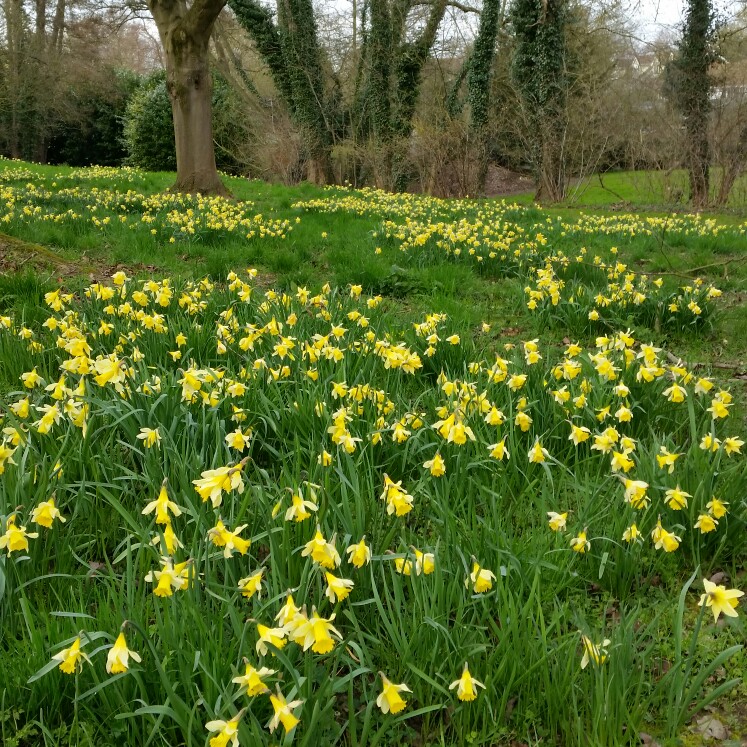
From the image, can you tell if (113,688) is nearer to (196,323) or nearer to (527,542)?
(527,542)

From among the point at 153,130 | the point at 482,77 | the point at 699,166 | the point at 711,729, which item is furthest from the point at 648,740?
the point at 153,130

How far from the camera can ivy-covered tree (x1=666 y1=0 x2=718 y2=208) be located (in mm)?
15555

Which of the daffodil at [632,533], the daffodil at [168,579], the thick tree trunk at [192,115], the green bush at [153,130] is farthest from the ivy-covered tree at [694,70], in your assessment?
the daffodil at [168,579]

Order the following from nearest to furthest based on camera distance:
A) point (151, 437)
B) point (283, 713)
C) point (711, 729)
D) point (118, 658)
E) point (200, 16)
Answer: point (283, 713) → point (118, 658) → point (711, 729) → point (151, 437) → point (200, 16)

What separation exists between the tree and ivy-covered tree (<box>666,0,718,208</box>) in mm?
11297

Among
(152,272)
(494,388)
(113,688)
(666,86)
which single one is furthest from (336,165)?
(113,688)

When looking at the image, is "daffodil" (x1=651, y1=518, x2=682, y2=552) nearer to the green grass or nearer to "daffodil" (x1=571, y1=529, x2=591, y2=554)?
"daffodil" (x1=571, y1=529, x2=591, y2=554)

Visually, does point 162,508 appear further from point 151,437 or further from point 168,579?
point 151,437

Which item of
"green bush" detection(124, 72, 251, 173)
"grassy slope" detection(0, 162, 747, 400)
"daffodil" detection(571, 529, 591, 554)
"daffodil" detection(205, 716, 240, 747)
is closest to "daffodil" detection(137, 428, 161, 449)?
"daffodil" detection(205, 716, 240, 747)

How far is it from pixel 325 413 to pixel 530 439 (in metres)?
0.87

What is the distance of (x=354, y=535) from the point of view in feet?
6.16

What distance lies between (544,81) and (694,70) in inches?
146

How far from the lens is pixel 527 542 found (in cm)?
201

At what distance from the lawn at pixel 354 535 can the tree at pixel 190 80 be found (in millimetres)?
7910
